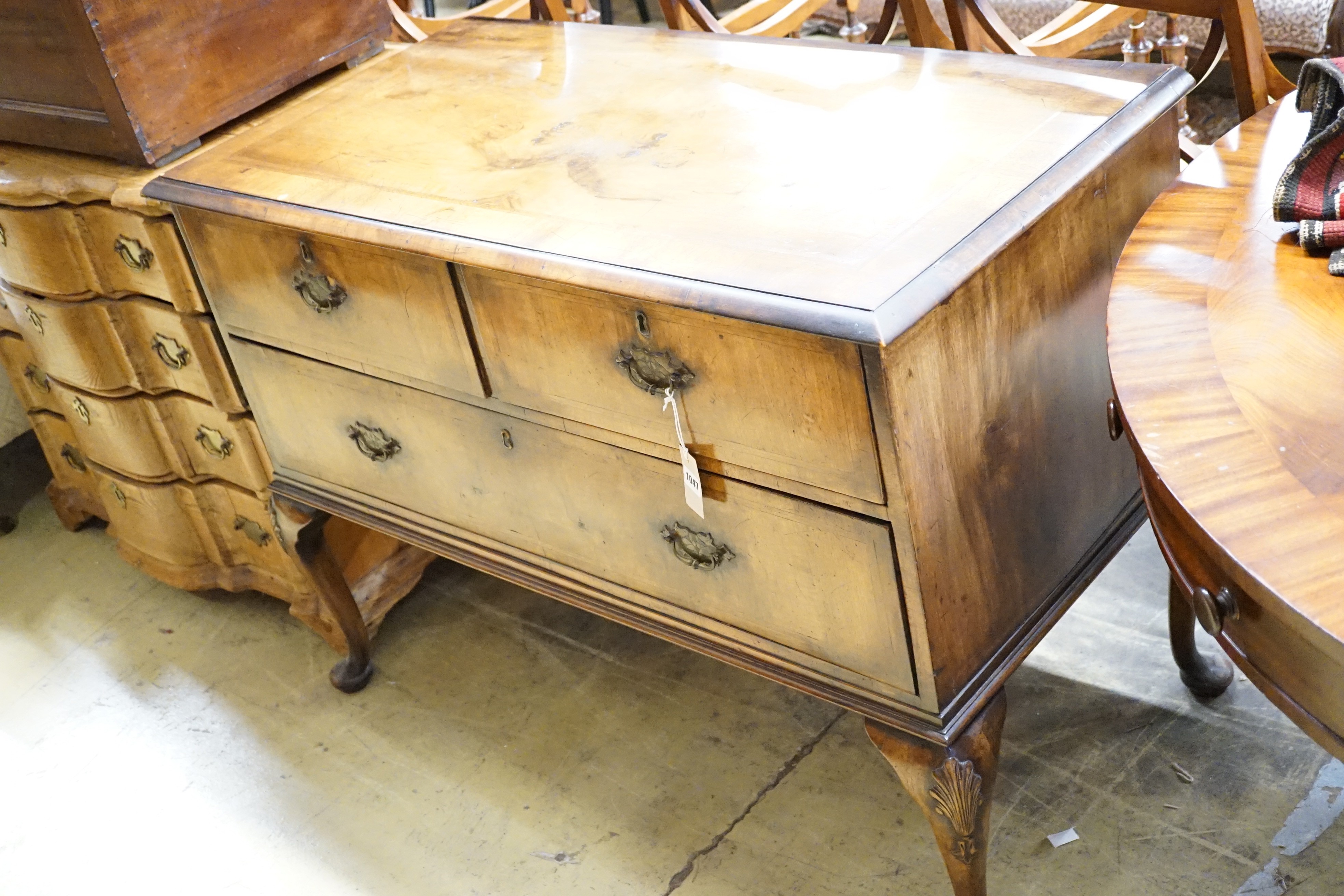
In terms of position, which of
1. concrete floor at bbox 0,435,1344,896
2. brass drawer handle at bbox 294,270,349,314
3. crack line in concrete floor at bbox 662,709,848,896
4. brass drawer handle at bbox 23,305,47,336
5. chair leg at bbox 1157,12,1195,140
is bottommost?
crack line in concrete floor at bbox 662,709,848,896

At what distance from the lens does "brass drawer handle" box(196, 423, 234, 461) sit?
2076 mm

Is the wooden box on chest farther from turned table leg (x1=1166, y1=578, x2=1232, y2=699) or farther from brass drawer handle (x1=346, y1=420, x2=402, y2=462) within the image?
turned table leg (x1=1166, y1=578, x2=1232, y2=699)

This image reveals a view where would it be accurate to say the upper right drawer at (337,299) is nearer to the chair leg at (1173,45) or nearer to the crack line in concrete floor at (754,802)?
the crack line in concrete floor at (754,802)

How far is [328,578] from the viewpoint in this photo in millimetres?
2088

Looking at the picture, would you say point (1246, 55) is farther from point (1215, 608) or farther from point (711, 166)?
point (1215, 608)

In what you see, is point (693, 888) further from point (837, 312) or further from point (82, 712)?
point (82, 712)

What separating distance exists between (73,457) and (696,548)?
1731mm

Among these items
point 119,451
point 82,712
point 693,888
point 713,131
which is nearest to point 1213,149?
point 713,131

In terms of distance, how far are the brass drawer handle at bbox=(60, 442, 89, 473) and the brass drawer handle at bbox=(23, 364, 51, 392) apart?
15cm

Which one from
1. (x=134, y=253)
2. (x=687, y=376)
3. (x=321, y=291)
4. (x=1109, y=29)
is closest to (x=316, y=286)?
(x=321, y=291)

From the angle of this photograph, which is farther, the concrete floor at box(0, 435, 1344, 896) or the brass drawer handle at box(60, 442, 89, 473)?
the brass drawer handle at box(60, 442, 89, 473)

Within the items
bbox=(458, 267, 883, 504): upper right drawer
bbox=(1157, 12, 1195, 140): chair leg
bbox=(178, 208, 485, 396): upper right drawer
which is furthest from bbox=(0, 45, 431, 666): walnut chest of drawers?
bbox=(1157, 12, 1195, 140): chair leg

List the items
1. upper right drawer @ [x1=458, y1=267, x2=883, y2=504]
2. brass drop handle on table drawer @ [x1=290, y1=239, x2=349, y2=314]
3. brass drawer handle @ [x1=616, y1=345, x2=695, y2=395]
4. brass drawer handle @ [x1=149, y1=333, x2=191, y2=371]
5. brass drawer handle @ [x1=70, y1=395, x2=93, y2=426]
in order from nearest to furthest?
1. upper right drawer @ [x1=458, y1=267, x2=883, y2=504]
2. brass drawer handle @ [x1=616, y1=345, x2=695, y2=395]
3. brass drop handle on table drawer @ [x1=290, y1=239, x2=349, y2=314]
4. brass drawer handle @ [x1=149, y1=333, x2=191, y2=371]
5. brass drawer handle @ [x1=70, y1=395, x2=93, y2=426]

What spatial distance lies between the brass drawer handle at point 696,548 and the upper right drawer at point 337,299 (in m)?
0.30
